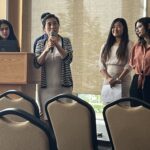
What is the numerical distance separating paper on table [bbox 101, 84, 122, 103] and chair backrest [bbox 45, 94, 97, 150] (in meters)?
2.02

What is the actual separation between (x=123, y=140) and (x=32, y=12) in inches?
165

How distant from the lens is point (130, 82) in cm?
480

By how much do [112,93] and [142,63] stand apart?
54 cm

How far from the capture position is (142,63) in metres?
4.44

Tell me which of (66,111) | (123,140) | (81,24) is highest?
→ (81,24)

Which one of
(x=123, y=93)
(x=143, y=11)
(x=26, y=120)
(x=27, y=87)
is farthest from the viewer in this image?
(x=143, y=11)

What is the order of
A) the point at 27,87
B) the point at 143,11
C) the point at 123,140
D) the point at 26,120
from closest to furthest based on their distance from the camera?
the point at 26,120 < the point at 123,140 < the point at 27,87 < the point at 143,11

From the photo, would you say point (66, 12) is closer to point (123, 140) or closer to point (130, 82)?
point (130, 82)

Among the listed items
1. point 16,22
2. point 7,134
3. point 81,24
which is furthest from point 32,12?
point 7,134


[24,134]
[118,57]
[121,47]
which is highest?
[121,47]

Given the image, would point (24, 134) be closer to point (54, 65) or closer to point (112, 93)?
point (54, 65)

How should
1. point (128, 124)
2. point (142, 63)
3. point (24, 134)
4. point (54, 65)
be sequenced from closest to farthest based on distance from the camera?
point (24, 134)
point (128, 124)
point (54, 65)
point (142, 63)

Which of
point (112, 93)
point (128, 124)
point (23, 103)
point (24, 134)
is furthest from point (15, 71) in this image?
point (24, 134)

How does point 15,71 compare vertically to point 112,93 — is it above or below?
above
